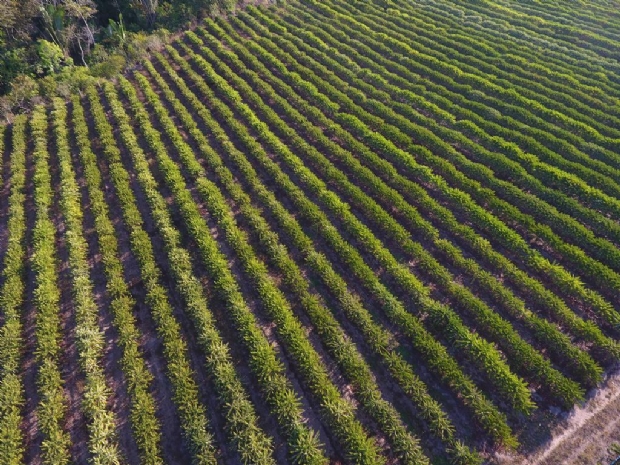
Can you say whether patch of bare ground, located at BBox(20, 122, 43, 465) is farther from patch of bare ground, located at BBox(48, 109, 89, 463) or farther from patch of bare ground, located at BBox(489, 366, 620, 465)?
patch of bare ground, located at BBox(489, 366, 620, 465)

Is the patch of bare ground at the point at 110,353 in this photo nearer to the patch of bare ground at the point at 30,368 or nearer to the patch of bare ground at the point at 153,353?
the patch of bare ground at the point at 153,353

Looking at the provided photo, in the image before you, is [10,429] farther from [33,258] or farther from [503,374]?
[503,374]

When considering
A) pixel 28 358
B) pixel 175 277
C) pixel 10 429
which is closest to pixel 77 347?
pixel 28 358

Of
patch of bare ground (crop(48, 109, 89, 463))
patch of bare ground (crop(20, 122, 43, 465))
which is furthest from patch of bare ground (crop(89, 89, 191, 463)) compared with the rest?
patch of bare ground (crop(20, 122, 43, 465))

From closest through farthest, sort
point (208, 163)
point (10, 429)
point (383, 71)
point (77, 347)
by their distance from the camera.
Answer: point (10, 429)
point (77, 347)
point (208, 163)
point (383, 71)

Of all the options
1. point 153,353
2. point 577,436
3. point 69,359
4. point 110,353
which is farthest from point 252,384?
point 577,436
